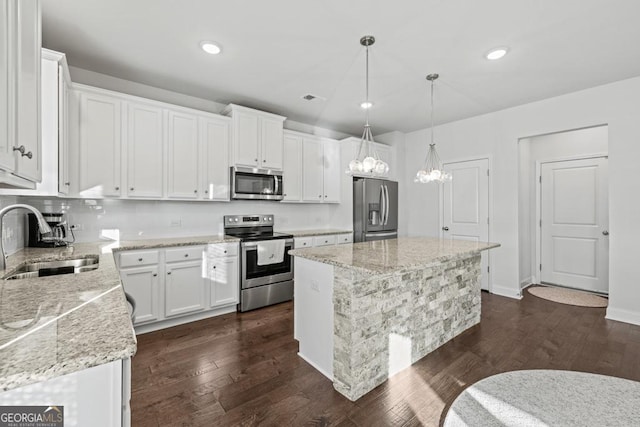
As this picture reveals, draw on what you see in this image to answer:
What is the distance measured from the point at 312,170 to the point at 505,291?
3.36 m

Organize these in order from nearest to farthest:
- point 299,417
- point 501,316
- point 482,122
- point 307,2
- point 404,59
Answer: point 299,417, point 307,2, point 404,59, point 501,316, point 482,122

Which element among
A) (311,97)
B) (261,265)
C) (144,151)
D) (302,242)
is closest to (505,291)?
(302,242)

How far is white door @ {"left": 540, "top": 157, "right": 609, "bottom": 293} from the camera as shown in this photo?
168 inches

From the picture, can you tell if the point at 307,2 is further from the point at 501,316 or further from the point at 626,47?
the point at 501,316

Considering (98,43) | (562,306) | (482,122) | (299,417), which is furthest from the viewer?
(482,122)

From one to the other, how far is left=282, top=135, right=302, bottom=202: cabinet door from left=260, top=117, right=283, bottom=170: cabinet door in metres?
0.19

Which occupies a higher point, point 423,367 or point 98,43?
point 98,43

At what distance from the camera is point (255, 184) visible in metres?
3.85

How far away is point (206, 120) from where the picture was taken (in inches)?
138

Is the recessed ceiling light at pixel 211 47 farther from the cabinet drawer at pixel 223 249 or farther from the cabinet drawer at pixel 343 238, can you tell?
the cabinet drawer at pixel 343 238

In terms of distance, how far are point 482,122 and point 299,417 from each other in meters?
4.53

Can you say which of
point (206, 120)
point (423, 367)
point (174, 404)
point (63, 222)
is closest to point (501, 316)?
point (423, 367)

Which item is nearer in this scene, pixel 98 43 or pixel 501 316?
pixel 98 43

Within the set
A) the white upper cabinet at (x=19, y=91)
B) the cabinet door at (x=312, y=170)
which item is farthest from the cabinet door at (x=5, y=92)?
the cabinet door at (x=312, y=170)
